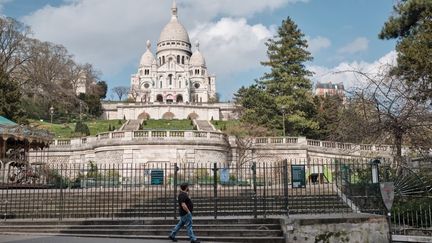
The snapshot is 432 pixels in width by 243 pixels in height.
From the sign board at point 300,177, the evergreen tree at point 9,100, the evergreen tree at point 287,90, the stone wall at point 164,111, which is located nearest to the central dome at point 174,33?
the stone wall at point 164,111

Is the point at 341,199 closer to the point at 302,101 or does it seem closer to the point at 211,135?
the point at 211,135

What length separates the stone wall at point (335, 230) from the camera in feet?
39.9

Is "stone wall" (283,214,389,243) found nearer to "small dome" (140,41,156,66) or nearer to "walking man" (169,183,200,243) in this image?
"walking man" (169,183,200,243)

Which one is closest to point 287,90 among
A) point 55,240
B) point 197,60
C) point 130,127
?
point 130,127

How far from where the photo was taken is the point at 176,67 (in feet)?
409

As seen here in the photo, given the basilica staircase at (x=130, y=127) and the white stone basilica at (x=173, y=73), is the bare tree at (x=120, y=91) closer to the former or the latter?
the white stone basilica at (x=173, y=73)

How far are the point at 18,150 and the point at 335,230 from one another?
67.7ft

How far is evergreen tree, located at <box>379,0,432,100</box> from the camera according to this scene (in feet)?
56.0

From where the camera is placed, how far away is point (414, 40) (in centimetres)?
1862

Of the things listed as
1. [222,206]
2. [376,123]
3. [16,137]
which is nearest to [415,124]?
[376,123]

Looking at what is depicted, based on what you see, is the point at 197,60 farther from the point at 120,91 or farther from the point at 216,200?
the point at 216,200

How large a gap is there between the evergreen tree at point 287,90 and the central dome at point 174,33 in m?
82.9

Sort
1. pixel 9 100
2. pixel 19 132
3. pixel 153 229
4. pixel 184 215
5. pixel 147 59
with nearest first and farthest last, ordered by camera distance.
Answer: pixel 184 215 < pixel 153 229 < pixel 19 132 < pixel 9 100 < pixel 147 59

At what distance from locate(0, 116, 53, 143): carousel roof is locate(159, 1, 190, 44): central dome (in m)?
110
